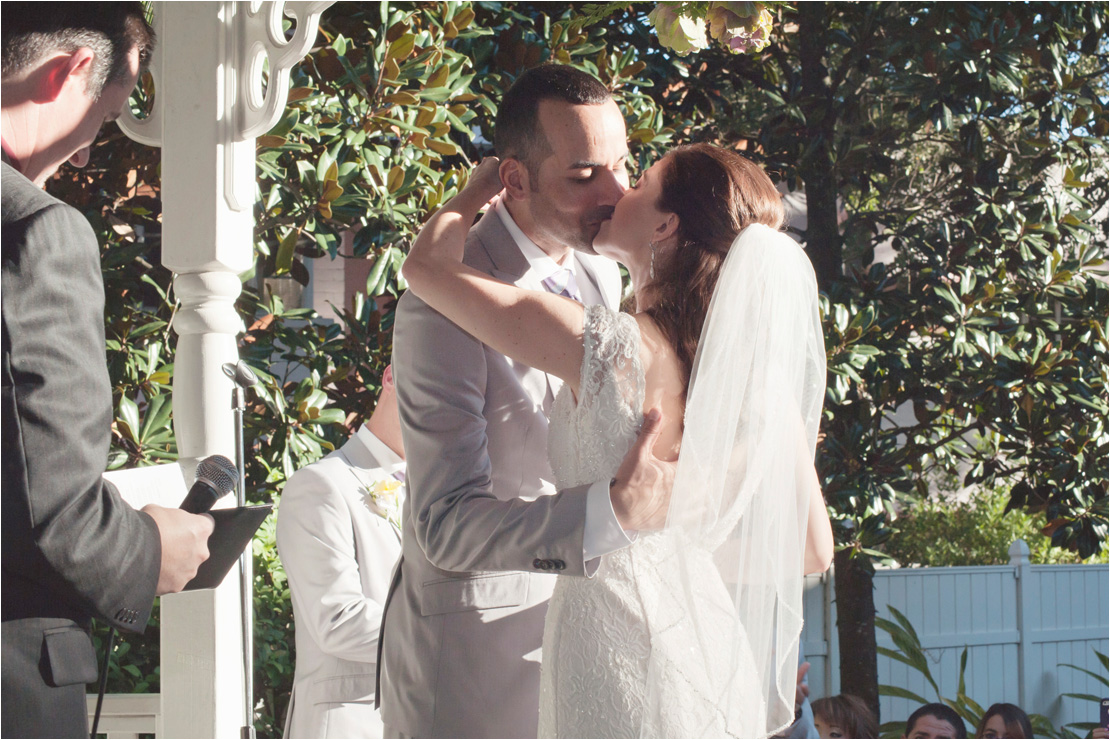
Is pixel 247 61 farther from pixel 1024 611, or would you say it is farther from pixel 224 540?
pixel 1024 611

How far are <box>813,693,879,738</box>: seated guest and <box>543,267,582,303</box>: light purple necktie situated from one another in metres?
3.55

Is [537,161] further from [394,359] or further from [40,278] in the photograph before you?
[40,278]

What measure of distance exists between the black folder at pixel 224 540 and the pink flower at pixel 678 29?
1.17 m

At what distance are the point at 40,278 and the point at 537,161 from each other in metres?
1.14

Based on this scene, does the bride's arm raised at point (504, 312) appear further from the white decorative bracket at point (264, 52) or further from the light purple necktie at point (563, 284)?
the white decorative bracket at point (264, 52)

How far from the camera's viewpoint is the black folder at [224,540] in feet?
5.11

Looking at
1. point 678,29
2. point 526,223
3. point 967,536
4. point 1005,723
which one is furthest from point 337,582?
point 967,536

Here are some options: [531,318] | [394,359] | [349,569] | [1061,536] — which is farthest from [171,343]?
[1061,536]

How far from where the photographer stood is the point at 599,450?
1904mm

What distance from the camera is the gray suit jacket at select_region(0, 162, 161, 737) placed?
127 centimetres

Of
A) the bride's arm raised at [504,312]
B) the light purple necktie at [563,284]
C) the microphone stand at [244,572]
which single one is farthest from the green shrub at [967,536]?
the bride's arm raised at [504,312]

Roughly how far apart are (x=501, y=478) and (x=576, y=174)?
686 mm

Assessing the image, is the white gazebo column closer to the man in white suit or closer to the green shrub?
the man in white suit

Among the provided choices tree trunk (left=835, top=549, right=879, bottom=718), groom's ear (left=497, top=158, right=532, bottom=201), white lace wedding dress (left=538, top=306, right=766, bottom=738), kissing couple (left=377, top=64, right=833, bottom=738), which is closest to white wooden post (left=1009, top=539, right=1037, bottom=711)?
tree trunk (left=835, top=549, right=879, bottom=718)
